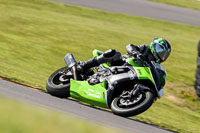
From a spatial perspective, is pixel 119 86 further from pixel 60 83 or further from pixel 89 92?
pixel 60 83

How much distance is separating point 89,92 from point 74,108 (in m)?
0.46

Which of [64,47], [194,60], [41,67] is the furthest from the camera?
[194,60]

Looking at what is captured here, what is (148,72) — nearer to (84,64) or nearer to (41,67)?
(84,64)

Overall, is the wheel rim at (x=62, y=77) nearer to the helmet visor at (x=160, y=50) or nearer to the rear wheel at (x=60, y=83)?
the rear wheel at (x=60, y=83)

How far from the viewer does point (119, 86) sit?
7.70 metres

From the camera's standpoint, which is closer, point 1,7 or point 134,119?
point 134,119

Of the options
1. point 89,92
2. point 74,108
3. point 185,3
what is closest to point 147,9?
point 185,3

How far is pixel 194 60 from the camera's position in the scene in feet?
49.2

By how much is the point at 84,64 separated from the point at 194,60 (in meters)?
7.62

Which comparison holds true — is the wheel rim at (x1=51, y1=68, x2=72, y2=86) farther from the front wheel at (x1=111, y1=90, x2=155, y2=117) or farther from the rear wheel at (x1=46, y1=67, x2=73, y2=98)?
the front wheel at (x1=111, y1=90, x2=155, y2=117)

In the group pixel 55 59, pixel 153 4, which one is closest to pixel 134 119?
pixel 55 59

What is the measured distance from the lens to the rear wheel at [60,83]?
26.9 feet

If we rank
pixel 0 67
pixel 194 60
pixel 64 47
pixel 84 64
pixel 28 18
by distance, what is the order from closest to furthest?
pixel 84 64 → pixel 0 67 → pixel 64 47 → pixel 194 60 → pixel 28 18

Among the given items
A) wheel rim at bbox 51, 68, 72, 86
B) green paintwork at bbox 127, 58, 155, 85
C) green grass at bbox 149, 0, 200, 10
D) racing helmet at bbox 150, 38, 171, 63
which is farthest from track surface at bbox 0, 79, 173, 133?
green grass at bbox 149, 0, 200, 10
